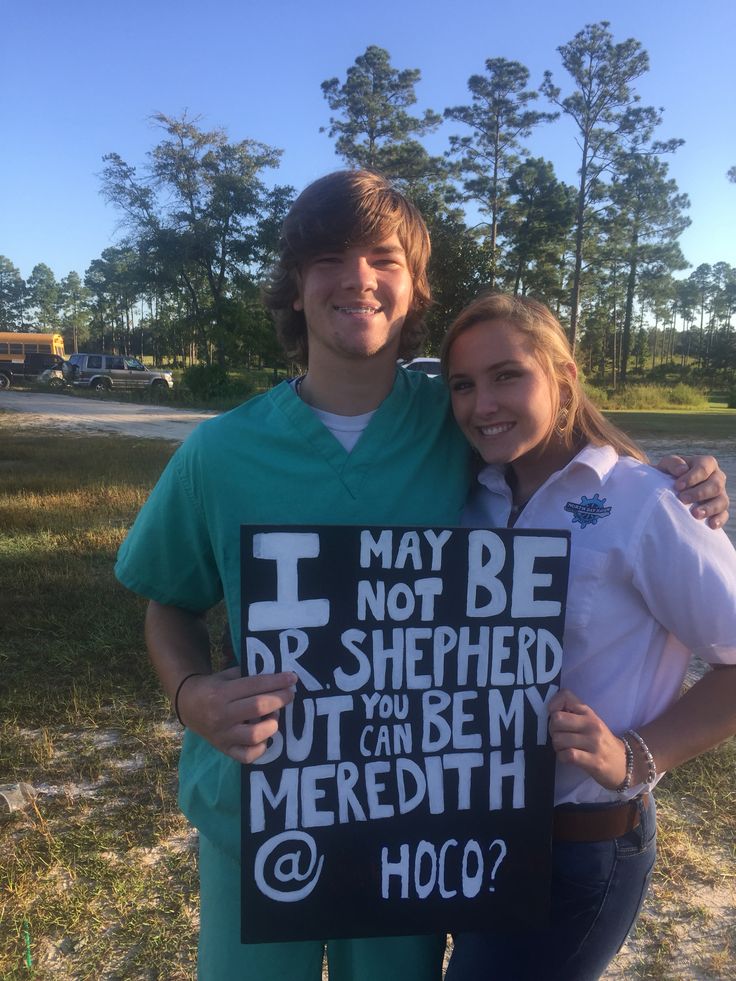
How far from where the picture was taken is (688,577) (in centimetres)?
129

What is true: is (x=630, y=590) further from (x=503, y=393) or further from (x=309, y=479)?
(x=309, y=479)

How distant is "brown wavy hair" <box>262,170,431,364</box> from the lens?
1.54 m

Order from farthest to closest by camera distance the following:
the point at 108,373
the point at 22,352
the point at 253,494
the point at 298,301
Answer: the point at 22,352, the point at 108,373, the point at 298,301, the point at 253,494

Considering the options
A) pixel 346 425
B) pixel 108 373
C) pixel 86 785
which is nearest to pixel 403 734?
pixel 346 425

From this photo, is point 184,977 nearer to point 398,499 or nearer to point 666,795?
point 398,499

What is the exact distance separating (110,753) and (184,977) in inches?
53.7

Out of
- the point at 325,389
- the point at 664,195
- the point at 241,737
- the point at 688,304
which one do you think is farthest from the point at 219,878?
the point at 688,304

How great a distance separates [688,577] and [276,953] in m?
1.09

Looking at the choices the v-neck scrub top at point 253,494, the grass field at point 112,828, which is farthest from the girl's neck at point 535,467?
the grass field at point 112,828

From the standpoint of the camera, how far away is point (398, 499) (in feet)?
5.02

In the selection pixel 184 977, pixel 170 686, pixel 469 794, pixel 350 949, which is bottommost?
pixel 184 977

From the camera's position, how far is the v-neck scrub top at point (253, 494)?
1.50 meters

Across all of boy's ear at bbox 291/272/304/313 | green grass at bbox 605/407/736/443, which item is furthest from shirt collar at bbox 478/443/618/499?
green grass at bbox 605/407/736/443

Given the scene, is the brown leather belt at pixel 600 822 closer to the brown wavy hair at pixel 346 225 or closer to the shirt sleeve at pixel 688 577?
the shirt sleeve at pixel 688 577
